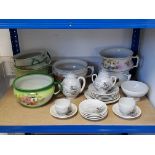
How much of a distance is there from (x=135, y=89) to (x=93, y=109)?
0.24m

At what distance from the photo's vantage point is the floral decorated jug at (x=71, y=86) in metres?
0.86

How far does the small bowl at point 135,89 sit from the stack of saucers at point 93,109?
0.12 m

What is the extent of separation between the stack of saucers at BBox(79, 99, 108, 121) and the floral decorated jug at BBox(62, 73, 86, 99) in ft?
0.20

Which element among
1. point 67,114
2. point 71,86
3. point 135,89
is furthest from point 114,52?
point 67,114

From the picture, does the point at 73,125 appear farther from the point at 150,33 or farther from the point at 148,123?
the point at 150,33

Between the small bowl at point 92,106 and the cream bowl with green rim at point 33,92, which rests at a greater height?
the cream bowl with green rim at point 33,92

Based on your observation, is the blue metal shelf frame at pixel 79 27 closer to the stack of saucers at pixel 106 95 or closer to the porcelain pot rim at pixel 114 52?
the stack of saucers at pixel 106 95

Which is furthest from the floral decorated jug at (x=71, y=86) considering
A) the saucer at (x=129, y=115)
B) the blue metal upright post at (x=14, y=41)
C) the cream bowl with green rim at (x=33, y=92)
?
the blue metal upright post at (x=14, y=41)

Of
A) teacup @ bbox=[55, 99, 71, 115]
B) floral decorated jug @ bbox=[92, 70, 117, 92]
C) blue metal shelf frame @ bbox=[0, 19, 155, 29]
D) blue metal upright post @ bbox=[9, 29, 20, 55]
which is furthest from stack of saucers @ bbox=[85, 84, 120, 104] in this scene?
blue metal upright post @ bbox=[9, 29, 20, 55]

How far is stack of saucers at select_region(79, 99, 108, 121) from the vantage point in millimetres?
765

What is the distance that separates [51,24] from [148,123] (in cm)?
46
